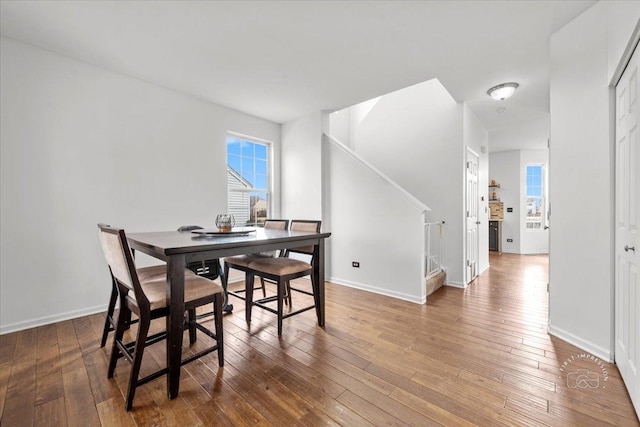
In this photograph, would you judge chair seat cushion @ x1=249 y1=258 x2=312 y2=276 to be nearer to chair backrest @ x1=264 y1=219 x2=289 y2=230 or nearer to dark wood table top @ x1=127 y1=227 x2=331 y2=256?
dark wood table top @ x1=127 y1=227 x2=331 y2=256

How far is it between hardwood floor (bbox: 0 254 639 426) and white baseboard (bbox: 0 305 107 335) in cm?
9

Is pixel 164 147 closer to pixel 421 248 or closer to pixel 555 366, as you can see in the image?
pixel 421 248

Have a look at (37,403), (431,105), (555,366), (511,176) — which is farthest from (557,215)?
(511,176)

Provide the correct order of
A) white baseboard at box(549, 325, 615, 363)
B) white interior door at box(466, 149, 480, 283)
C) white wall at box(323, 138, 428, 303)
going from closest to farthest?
white baseboard at box(549, 325, 615, 363) < white wall at box(323, 138, 428, 303) < white interior door at box(466, 149, 480, 283)

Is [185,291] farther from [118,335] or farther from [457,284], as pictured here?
[457,284]

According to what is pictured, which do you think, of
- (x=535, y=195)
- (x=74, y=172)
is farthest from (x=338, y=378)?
(x=535, y=195)

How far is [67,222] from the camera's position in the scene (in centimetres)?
266

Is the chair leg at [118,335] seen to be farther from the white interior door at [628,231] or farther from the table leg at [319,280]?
the white interior door at [628,231]

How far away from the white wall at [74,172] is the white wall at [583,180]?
3861 mm

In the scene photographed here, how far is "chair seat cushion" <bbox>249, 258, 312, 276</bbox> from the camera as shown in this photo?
2.32 m

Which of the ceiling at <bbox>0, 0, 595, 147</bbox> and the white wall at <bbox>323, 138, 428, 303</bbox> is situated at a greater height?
the ceiling at <bbox>0, 0, 595, 147</bbox>

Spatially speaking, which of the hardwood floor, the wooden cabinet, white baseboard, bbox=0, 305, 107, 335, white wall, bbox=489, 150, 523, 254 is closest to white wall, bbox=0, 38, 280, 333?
white baseboard, bbox=0, 305, 107, 335

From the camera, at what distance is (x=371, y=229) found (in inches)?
145

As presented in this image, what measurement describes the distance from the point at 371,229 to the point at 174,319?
8.67ft
